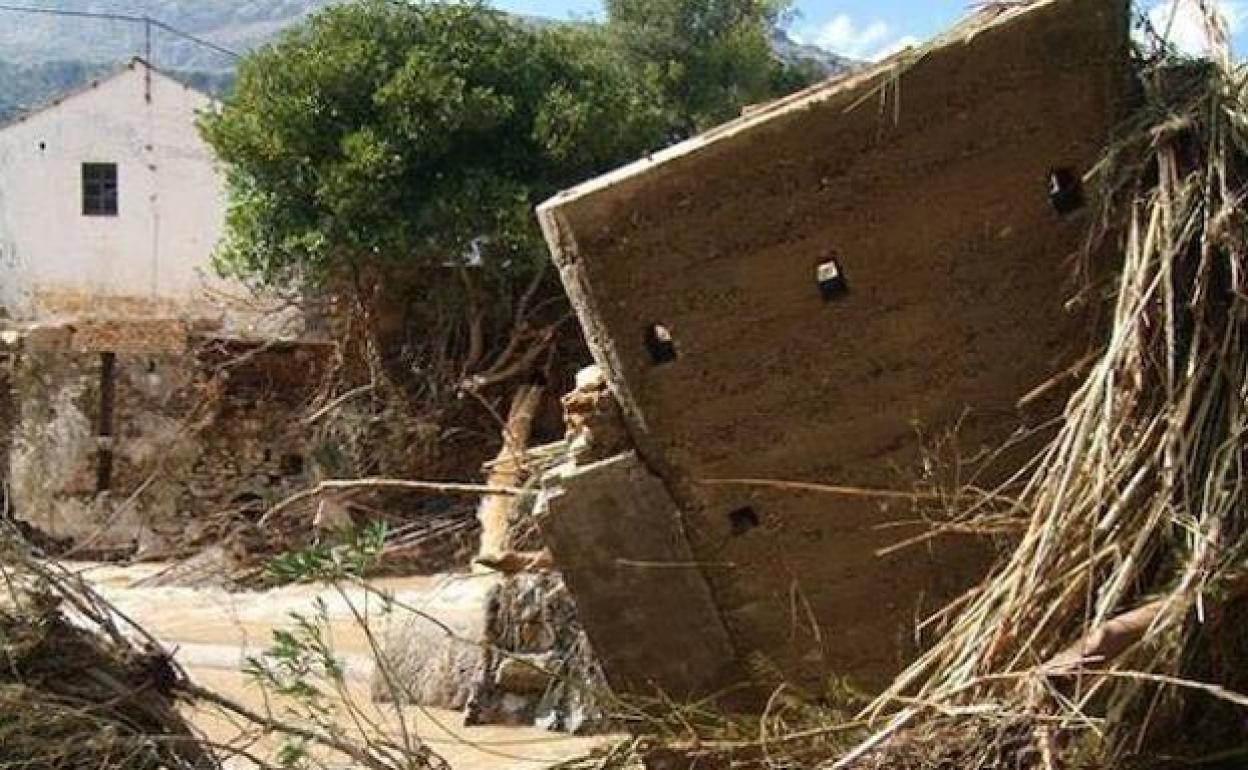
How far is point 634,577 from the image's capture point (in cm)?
570

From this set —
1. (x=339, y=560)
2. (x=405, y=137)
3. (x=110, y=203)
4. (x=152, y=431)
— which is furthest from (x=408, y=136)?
(x=339, y=560)

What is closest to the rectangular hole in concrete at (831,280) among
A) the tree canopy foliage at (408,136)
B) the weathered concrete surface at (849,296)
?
the weathered concrete surface at (849,296)

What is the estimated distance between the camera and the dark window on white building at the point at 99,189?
31156mm

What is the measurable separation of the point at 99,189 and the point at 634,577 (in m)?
27.7

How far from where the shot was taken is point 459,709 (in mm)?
10500

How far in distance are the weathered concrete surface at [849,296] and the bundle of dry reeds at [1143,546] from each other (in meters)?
0.46

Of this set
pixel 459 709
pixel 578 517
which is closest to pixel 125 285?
pixel 459 709

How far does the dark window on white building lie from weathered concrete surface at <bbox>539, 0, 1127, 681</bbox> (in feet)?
89.5

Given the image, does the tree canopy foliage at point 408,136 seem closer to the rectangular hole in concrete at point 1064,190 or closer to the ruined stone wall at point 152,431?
the ruined stone wall at point 152,431

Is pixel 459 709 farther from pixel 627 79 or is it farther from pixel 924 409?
pixel 627 79

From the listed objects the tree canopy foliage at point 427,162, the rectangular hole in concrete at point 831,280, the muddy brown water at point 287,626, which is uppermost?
the tree canopy foliage at point 427,162

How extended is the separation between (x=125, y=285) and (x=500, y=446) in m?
13.4

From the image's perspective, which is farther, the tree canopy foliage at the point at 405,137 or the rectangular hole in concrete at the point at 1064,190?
the tree canopy foliage at the point at 405,137

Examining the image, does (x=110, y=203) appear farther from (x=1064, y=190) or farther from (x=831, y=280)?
(x=1064, y=190)
